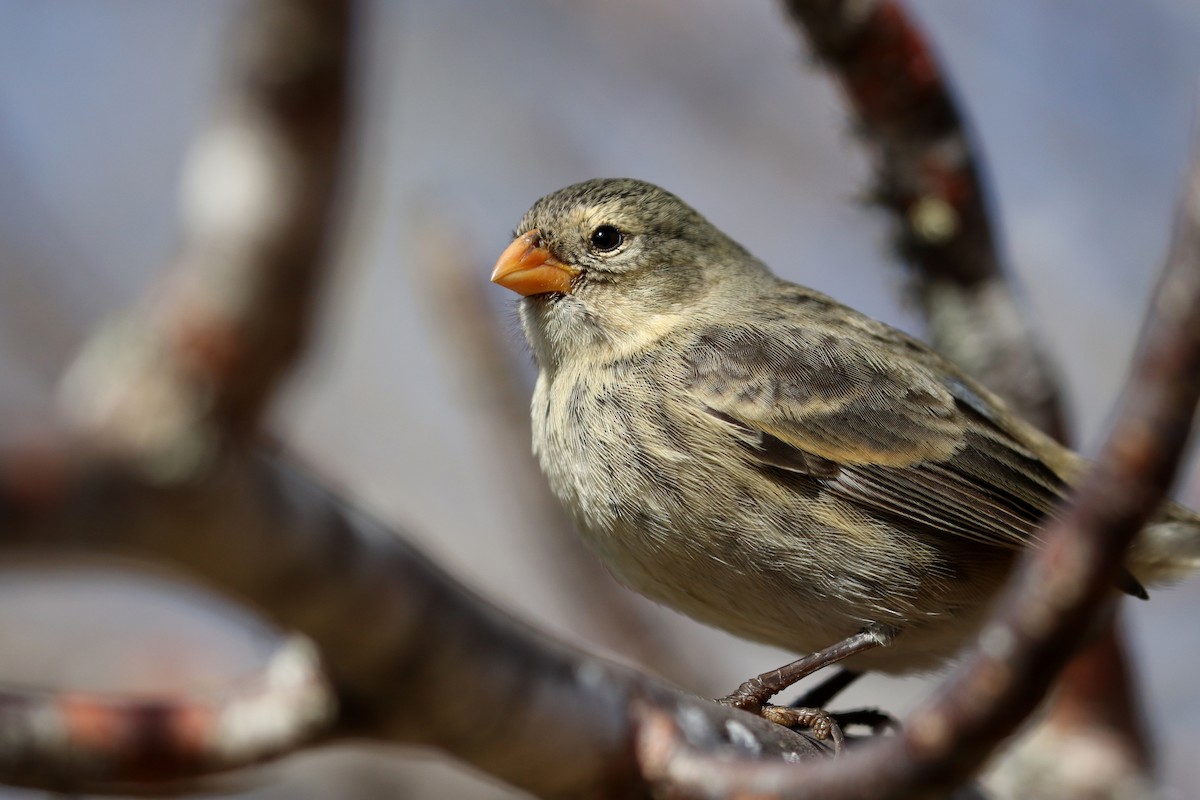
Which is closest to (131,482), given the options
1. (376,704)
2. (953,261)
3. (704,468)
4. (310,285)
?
(310,285)

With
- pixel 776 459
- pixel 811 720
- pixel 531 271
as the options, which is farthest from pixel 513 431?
pixel 811 720

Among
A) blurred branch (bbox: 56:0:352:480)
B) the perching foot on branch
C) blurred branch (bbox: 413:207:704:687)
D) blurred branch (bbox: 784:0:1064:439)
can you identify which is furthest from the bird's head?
blurred branch (bbox: 56:0:352:480)

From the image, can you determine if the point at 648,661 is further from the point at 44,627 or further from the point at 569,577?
the point at 44,627

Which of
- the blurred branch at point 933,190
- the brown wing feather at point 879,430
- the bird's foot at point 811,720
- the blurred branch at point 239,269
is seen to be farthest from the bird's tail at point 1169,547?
the blurred branch at point 239,269

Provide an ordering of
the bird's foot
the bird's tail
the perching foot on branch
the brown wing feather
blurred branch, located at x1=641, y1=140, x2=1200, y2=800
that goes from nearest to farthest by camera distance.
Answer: blurred branch, located at x1=641, y1=140, x2=1200, y2=800 < the bird's foot < the perching foot on branch < the brown wing feather < the bird's tail

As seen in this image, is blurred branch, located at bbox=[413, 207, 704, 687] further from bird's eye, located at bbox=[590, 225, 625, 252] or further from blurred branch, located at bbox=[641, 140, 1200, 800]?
blurred branch, located at bbox=[641, 140, 1200, 800]

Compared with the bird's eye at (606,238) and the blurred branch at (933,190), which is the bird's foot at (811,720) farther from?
the blurred branch at (933,190)
